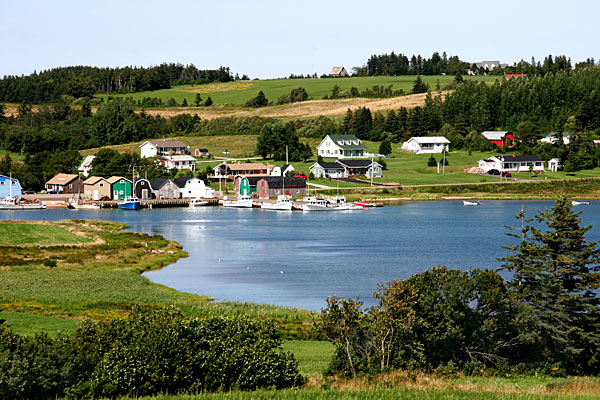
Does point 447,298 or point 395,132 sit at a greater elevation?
point 395,132

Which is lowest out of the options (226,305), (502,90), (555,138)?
(226,305)

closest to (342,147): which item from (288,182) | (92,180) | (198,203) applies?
(288,182)

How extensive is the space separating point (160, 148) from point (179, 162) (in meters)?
14.6

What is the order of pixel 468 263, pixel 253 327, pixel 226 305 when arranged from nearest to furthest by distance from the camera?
pixel 253 327 < pixel 226 305 < pixel 468 263

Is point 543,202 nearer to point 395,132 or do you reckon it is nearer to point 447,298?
point 395,132

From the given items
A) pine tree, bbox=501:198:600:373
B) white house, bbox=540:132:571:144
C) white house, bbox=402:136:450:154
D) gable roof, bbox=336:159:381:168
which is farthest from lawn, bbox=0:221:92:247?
white house, bbox=540:132:571:144

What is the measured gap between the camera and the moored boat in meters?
103

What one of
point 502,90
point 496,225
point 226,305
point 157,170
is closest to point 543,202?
point 496,225

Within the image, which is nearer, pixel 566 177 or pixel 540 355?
pixel 540 355

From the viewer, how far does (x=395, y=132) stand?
149 metres

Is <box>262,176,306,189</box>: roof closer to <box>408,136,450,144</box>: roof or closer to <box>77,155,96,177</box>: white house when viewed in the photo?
<box>408,136,450,144</box>: roof

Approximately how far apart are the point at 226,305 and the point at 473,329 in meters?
17.3

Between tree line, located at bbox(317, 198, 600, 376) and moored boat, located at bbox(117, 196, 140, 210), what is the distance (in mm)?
80738

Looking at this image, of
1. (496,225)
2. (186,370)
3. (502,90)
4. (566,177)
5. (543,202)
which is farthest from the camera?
(502,90)
